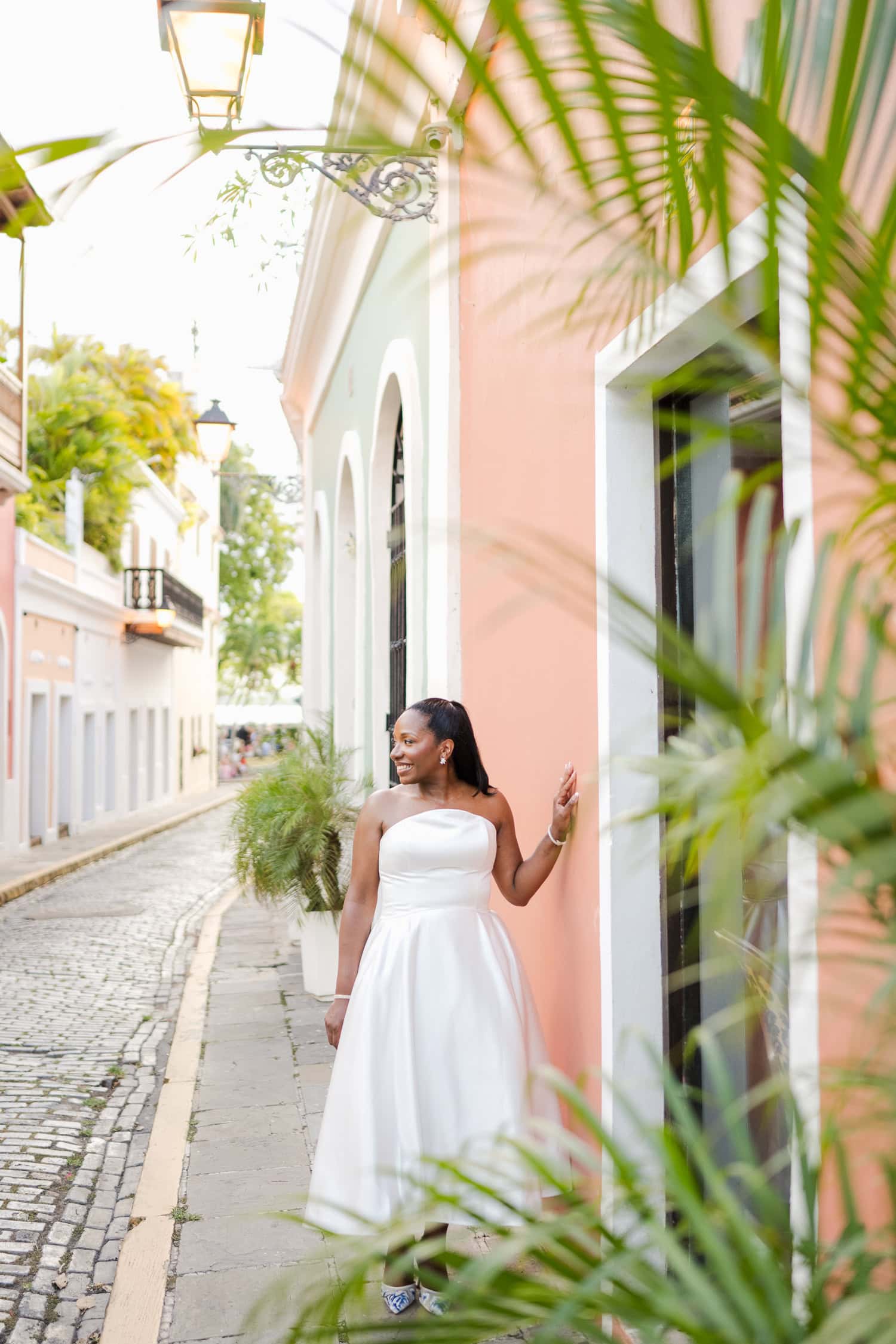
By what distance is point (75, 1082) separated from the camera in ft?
20.7

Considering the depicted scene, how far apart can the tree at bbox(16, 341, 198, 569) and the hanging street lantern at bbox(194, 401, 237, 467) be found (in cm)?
496

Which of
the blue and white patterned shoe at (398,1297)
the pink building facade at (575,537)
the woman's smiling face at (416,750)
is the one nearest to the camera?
the pink building facade at (575,537)

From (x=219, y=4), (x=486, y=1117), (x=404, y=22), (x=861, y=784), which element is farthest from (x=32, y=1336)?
(x=404, y=22)

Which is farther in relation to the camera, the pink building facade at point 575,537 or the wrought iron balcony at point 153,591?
the wrought iron balcony at point 153,591

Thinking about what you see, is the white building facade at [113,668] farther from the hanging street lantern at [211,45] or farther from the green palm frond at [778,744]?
the green palm frond at [778,744]

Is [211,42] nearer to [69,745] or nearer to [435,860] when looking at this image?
[435,860]

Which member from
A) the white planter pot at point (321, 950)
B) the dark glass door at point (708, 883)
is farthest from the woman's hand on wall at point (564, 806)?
the white planter pot at point (321, 950)

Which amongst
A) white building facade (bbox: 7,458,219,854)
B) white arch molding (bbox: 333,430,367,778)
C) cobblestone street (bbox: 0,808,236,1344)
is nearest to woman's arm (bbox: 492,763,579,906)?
cobblestone street (bbox: 0,808,236,1344)

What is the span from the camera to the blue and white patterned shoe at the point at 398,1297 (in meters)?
3.48

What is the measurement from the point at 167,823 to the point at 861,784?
25.7 metres

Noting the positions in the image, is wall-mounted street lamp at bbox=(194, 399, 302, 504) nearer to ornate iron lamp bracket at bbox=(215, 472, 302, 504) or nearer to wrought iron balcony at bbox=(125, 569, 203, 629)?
ornate iron lamp bracket at bbox=(215, 472, 302, 504)

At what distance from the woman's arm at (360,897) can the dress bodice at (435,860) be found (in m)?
0.07

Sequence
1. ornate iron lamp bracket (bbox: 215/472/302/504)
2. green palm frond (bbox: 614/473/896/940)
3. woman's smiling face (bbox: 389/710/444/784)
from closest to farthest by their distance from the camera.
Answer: green palm frond (bbox: 614/473/896/940) → woman's smiling face (bbox: 389/710/444/784) → ornate iron lamp bracket (bbox: 215/472/302/504)

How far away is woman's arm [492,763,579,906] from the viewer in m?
3.61
